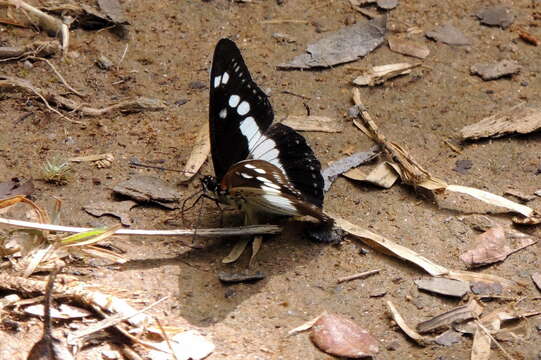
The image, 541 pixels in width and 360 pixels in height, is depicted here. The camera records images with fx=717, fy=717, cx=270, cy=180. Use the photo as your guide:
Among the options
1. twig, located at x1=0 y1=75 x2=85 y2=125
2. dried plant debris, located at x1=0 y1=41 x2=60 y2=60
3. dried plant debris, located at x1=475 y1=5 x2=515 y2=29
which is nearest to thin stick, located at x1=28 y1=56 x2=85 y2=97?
dried plant debris, located at x1=0 y1=41 x2=60 y2=60

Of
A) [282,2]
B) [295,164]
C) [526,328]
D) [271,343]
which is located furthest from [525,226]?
Result: [282,2]

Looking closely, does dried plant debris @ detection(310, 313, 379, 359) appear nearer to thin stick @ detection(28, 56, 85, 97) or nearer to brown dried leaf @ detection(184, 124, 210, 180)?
brown dried leaf @ detection(184, 124, 210, 180)

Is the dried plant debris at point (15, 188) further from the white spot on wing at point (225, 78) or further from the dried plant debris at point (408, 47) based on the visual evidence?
the dried plant debris at point (408, 47)

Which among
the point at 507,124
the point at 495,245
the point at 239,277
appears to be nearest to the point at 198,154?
the point at 239,277

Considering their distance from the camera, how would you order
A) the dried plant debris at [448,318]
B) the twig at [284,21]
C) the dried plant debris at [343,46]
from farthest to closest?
the twig at [284,21] < the dried plant debris at [343,46] < the dried plant debris at [448,318]

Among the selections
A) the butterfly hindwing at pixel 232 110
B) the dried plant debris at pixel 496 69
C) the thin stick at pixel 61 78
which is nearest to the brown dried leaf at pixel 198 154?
the butterfly hindwing at pixel 232 110

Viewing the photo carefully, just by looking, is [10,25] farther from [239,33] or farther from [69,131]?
[239,33]
